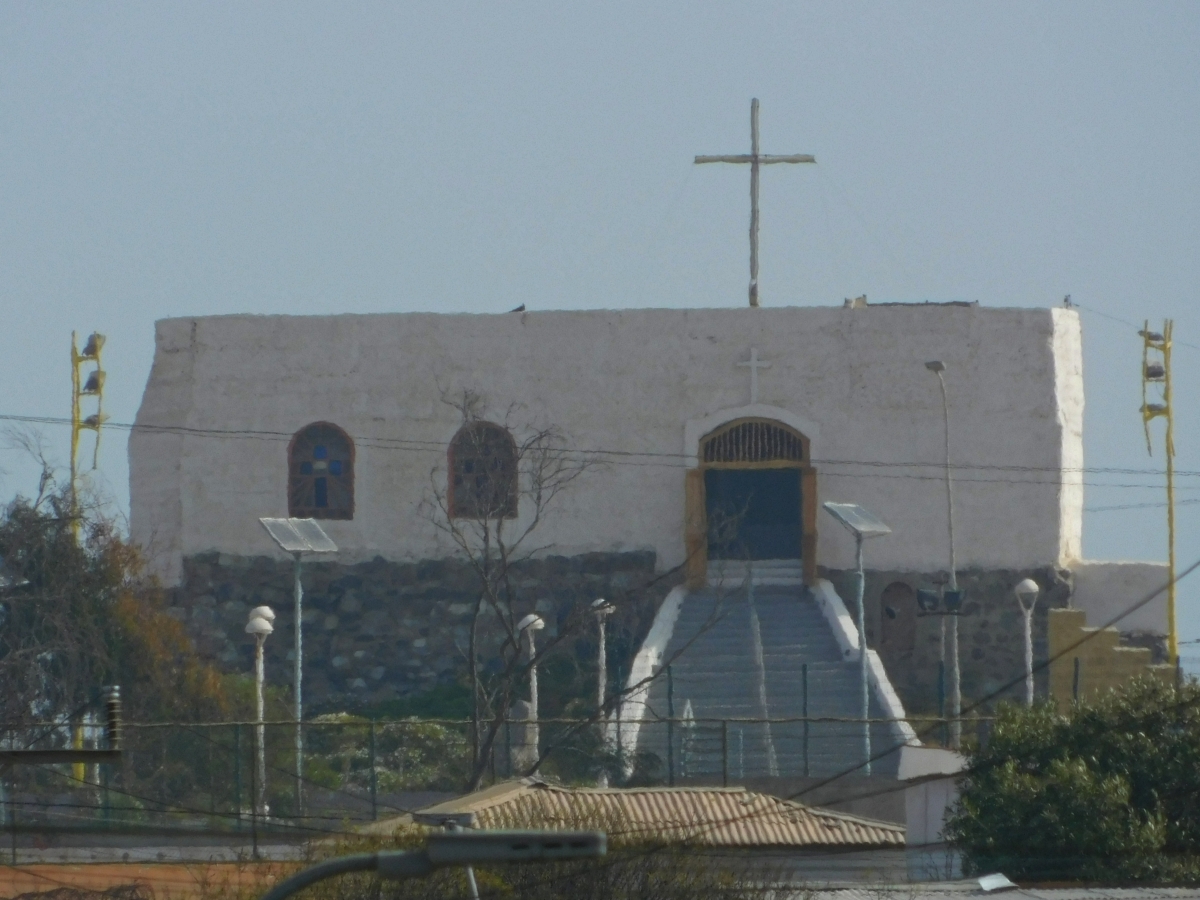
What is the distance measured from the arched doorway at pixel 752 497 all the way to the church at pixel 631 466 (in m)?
0.04

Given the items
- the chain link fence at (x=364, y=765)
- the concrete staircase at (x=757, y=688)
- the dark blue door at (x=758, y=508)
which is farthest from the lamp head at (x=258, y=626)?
the dark blue door at (x=758, y=508)

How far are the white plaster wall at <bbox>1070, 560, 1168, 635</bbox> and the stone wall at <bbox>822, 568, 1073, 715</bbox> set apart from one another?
1.38ft

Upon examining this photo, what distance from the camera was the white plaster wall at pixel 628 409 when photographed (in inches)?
1368

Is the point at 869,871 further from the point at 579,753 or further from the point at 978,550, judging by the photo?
the point at 978,550

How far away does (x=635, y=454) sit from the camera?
35312 millimetres

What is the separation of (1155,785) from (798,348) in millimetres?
16229

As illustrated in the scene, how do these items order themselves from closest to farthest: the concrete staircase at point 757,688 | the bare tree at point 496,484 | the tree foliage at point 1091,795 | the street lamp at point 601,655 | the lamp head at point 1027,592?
the tree foliage at point 1091,795, the concrete staircase at point 757,688, the lamp head at point 1027,592, the street lamp at point 601,655, the bare tree at point 496,484

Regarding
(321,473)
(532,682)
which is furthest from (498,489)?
(532,682)

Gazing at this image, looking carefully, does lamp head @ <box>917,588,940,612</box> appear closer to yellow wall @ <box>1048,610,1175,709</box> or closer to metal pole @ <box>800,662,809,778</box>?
yellow wall @ <box>1048,610,1175,709</box>

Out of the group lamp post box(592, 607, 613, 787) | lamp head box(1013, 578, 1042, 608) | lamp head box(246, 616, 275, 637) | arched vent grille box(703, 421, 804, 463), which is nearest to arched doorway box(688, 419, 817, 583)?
arched vent grille box(703, 421, 804, 463)

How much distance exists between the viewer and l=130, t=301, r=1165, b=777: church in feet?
114

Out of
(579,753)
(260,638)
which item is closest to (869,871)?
(579,753)

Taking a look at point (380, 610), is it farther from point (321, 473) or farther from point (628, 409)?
point (628, 409)

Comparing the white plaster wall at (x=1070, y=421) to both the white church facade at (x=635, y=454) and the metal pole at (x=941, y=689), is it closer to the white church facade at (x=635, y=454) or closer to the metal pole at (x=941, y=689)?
the white church facade at (x=635, y=454)
